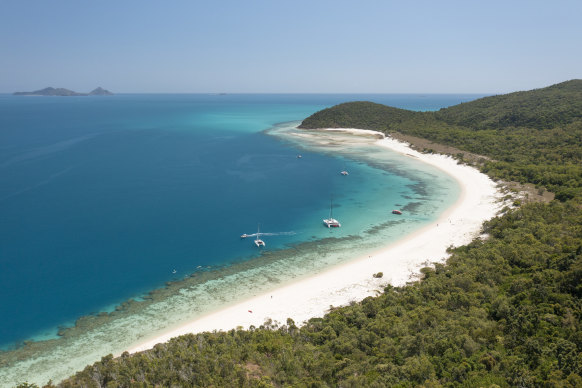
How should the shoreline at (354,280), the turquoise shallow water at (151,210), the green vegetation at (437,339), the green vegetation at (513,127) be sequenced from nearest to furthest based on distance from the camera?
the green vegetation at (437,339), the shoreline at (354,280), the turquoise shallow water at (151,210), the green vegetation at (513,127)

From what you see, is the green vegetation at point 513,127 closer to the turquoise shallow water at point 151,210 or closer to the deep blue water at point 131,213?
the turquoise shallow water at point 151,210

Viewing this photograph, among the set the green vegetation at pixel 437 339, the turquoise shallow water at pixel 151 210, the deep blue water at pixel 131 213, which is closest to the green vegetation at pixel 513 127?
the turquoise shallow water at pixel 151 210

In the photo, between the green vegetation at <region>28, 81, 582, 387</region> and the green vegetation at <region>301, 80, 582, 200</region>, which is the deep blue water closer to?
the green vegetation at <region>28, 81, 582, 387</region>

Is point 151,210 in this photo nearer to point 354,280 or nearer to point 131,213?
point 131,213

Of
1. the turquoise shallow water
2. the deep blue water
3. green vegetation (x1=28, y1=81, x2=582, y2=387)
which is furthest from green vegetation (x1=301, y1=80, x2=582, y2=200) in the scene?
green vegetation (x1=28, y1=81, x2=582, y2=387)

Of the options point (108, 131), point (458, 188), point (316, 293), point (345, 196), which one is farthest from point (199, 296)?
point (108, 131)

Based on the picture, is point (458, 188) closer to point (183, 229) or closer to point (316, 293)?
point (316, 293)
